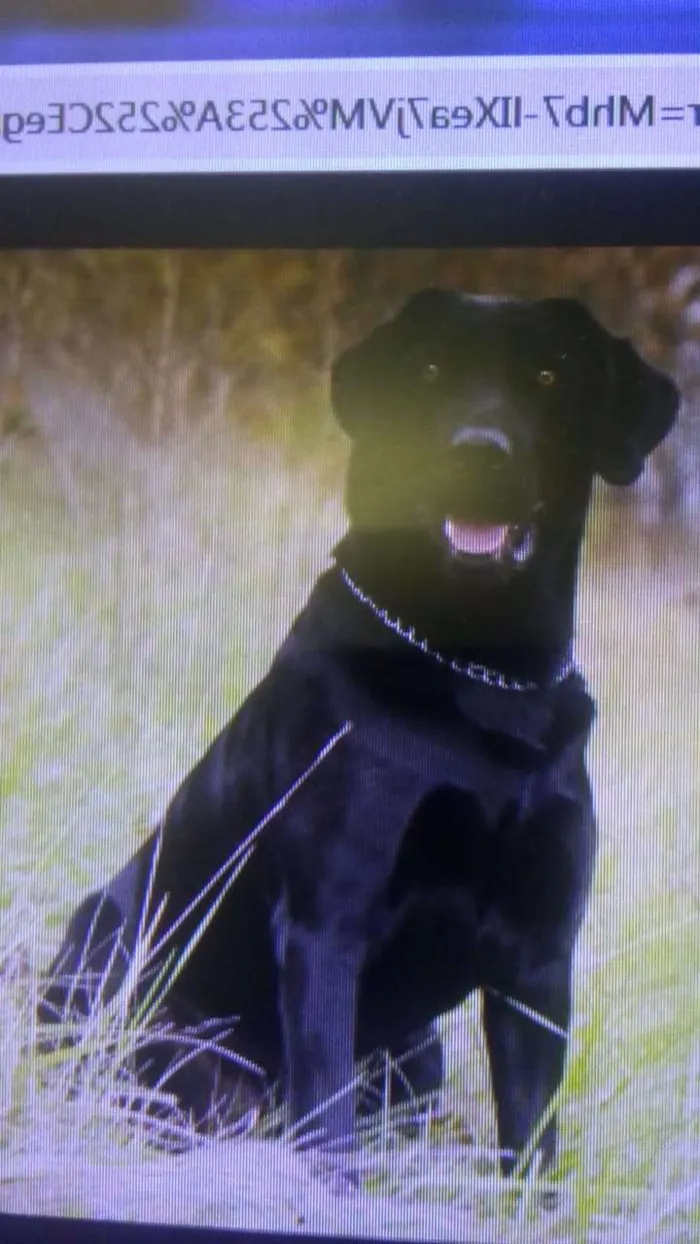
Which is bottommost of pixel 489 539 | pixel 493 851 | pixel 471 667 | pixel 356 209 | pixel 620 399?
pixel 493 851

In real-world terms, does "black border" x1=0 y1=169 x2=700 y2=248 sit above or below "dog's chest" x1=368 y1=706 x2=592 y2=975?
above

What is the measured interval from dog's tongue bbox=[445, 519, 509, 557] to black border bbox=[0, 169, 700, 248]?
232 mm

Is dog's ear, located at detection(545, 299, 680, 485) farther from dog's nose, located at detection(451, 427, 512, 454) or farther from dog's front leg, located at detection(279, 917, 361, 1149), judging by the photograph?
dog's front leg, located at detection(279, 917, 361, 1149)

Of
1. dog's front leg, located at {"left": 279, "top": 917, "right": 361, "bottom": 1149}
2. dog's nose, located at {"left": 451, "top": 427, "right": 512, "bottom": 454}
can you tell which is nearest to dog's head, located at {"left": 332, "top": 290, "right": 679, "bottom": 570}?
dog's nose, located at {"left": 451, "top": 427, "right": 512, "bottom": 454}

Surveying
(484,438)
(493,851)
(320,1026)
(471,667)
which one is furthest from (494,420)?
(320,1026)

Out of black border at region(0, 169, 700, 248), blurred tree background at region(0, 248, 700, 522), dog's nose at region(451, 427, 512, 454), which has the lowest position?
dog's nose at region(451, 427, 512, 454)

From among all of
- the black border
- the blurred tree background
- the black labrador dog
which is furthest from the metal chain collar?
the black border

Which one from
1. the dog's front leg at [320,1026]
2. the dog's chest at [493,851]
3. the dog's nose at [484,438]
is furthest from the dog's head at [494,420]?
the dog's front leg at [320,1026]

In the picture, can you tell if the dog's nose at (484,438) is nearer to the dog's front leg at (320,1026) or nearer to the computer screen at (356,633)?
the computer screen at (356,633)

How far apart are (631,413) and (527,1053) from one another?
0.53 metres

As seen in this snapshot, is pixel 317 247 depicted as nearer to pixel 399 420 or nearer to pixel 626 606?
pixel 399 420

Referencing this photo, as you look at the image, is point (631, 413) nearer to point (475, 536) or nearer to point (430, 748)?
point (475, 536)

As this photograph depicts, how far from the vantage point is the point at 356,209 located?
4.28 ft

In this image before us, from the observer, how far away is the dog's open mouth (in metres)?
1.30
